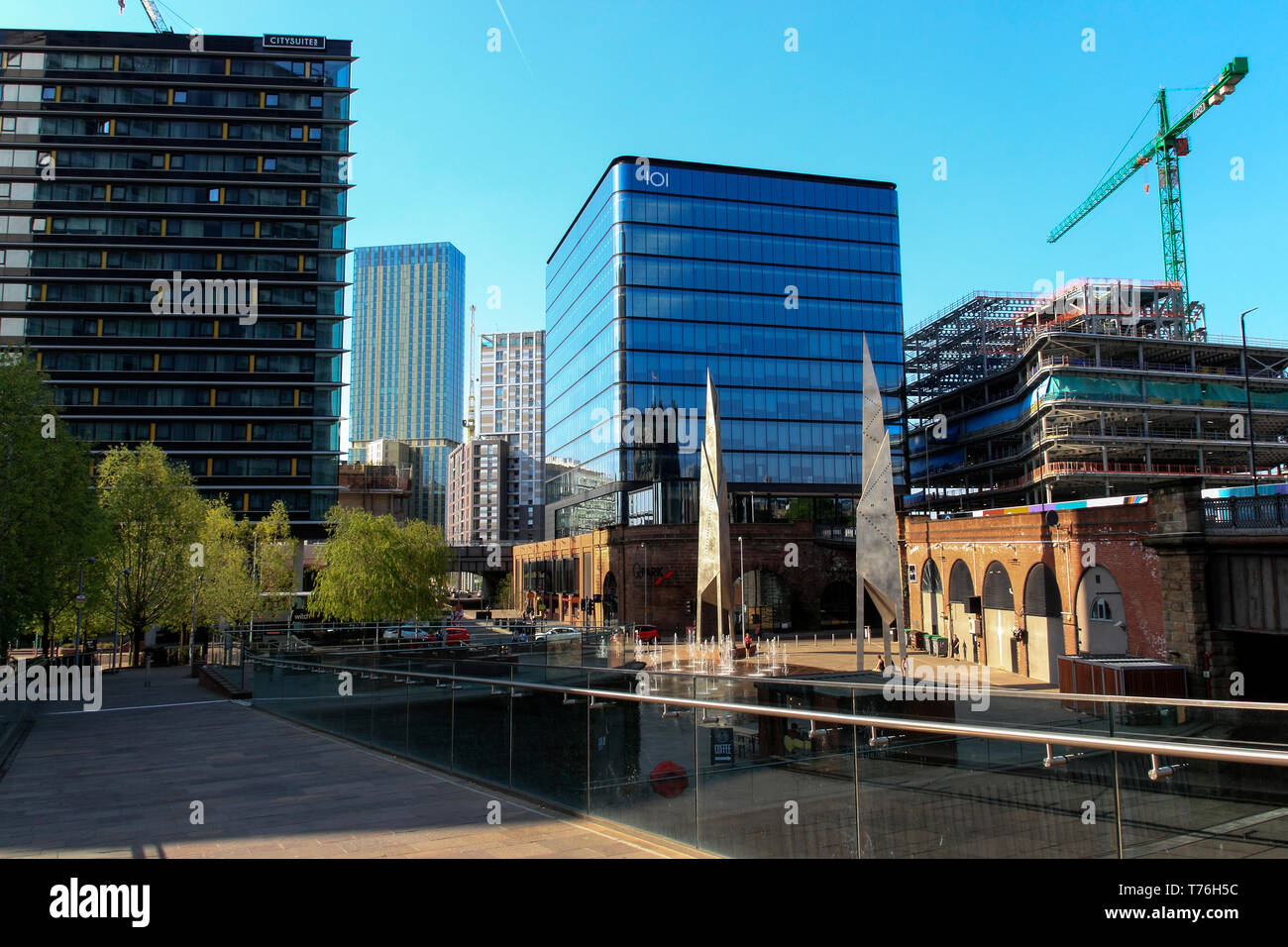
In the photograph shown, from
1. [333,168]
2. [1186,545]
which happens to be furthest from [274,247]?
[1186,545]

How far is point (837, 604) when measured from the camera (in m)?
65.9

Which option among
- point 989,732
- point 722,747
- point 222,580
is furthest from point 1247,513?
point 222,580

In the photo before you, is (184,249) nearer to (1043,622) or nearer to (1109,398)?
(1043,622)

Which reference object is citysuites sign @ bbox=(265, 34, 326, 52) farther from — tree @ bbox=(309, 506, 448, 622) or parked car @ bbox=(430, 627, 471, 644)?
parked car @ bbox=(430, 627, 471, 644)

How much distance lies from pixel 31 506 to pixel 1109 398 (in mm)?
79269

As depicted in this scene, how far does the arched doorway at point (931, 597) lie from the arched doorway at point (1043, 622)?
32.6 ft

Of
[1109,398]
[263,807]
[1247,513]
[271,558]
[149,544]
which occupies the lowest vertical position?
[263,807]

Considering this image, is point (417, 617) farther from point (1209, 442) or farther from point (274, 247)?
point (1209, 442)

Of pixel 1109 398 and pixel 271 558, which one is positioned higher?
pixel 1109 398

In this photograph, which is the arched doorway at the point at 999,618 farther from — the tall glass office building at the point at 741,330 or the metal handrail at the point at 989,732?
the metal handrail at the point at 989,732

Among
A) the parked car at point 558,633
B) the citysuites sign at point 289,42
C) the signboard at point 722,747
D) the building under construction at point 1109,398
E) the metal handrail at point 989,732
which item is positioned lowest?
the parked car at point 558,633

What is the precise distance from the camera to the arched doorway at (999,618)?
134 feet

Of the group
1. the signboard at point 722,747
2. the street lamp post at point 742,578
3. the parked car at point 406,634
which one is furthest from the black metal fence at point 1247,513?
the parked car at point 406,634
